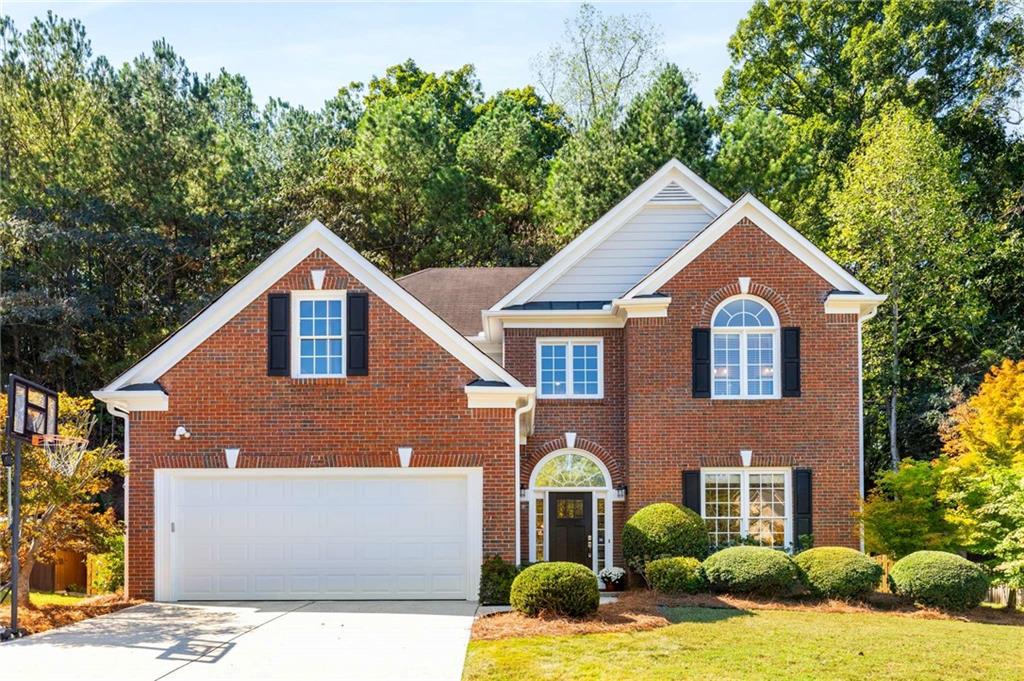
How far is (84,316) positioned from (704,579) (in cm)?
2040

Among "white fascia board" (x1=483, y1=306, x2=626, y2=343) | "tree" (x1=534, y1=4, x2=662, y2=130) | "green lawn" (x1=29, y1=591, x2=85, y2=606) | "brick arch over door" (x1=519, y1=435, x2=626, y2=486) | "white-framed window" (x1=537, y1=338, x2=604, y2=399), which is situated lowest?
"green lawn" (x1=29, y1=591, x2=85, y2=606)

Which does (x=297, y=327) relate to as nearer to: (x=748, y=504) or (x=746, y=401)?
(x=746, y=401)

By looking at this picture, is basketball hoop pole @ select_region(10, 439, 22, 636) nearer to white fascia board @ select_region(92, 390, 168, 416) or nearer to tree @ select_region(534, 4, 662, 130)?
white fascia board @ select_region(92, 390, 168, 416)

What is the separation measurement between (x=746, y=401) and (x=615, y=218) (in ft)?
15.6

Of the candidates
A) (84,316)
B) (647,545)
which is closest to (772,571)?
(647,545)

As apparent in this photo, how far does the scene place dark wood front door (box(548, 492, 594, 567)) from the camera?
69.0 feet

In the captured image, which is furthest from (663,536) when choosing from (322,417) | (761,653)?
(322,417)

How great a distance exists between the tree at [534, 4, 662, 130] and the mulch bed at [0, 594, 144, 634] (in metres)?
29.0

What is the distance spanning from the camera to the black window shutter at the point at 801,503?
19734 millimetres

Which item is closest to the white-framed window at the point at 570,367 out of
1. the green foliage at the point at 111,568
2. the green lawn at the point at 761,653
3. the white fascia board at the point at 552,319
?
the white fascia board at the point at 552,319

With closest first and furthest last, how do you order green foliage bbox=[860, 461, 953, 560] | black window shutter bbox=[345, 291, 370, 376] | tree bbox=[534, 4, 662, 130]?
black window shutter bbox=[345, 291, 370, 376], green foliage bbox=[860, 461, 953, 560], tree bbox=[534, 4, 662, 130]

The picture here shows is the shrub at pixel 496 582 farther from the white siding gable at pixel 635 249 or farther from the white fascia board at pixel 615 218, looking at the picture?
the white siding gable at pixel 635 249

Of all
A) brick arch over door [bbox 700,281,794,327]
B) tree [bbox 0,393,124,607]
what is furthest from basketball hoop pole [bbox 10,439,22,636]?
brick arch over door [bbox 700,281,794,327]

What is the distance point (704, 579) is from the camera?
56.4ft
